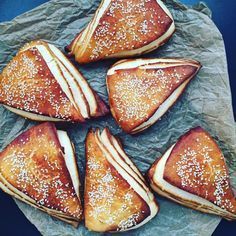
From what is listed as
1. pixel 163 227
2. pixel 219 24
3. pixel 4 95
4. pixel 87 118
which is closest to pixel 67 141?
pixel 87 118

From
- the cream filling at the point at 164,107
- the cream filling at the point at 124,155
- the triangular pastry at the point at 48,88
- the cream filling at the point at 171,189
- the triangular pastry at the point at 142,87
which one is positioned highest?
the triangular pastry at the point at 48,88

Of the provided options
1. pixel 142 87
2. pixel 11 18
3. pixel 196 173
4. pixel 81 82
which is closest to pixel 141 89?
pixel 142 87

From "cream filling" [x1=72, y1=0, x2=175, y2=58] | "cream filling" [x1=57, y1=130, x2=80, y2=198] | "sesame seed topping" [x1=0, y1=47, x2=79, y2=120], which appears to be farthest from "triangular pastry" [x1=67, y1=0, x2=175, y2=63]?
"cream filling" [x1=57, y1=130, x2=80, y2=198]

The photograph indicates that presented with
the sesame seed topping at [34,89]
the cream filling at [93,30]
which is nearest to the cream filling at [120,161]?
the sesame seed topping at [34,89]

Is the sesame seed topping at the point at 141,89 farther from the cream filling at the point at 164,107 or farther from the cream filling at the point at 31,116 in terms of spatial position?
the cream filling at the point at 31,116

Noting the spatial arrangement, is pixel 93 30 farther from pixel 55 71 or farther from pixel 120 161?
pixel 120 161

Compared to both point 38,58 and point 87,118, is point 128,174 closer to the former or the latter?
point 87,118
